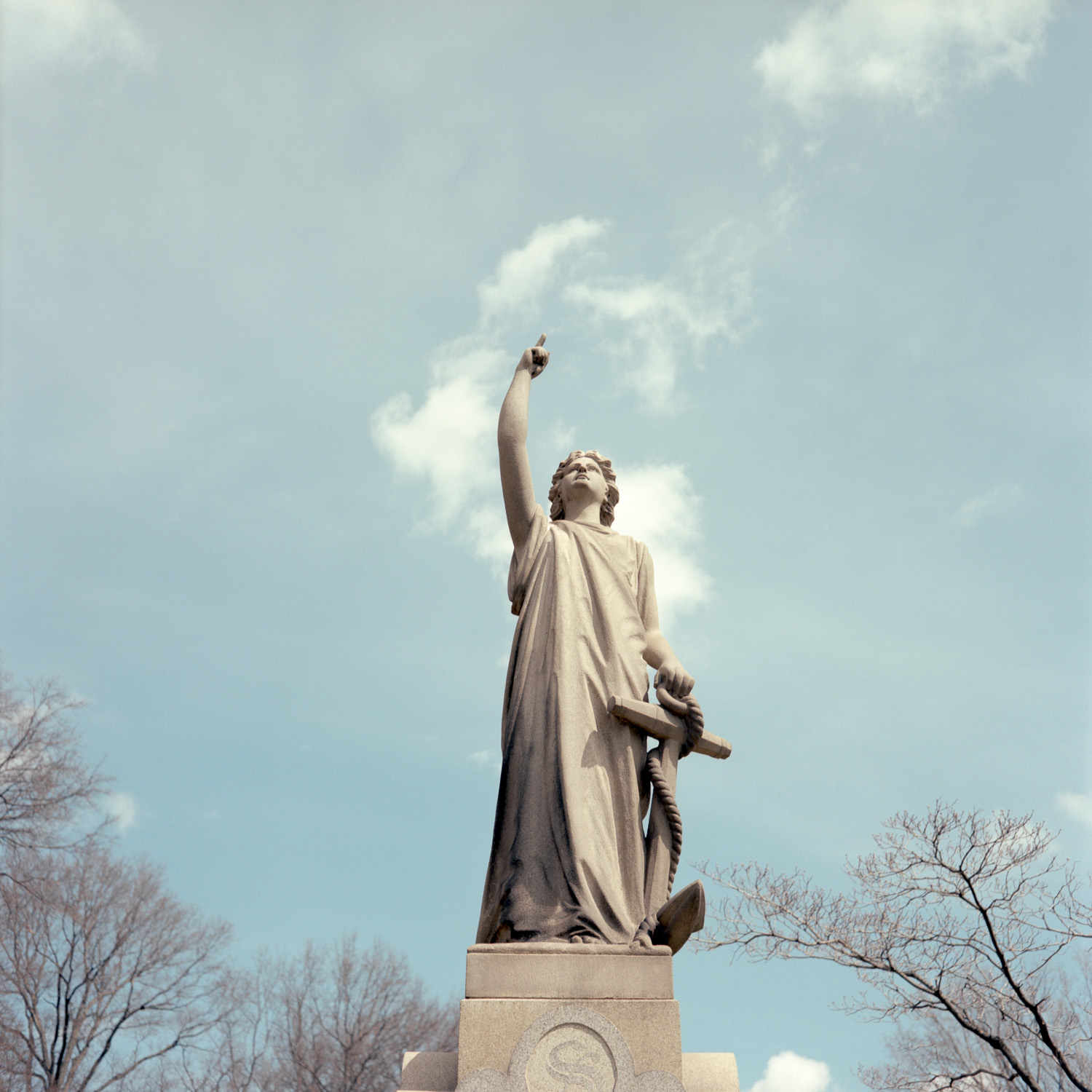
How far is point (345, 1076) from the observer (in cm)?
2336

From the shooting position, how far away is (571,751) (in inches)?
235

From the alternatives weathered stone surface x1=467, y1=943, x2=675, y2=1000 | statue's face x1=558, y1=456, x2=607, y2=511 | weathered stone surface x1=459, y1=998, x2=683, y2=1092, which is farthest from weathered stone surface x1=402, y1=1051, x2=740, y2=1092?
statue's face x1=558, y1=456, x2=607, y2=511

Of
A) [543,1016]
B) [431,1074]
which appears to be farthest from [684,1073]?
[431,1074]

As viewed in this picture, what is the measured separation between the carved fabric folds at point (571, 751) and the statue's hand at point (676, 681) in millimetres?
158

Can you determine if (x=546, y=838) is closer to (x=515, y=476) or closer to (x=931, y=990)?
(x=515, y=476)

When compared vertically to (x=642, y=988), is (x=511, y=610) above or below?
above

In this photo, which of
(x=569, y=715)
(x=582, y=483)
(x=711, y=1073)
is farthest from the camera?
(x=582, y=483)

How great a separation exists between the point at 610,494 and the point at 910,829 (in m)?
6.96

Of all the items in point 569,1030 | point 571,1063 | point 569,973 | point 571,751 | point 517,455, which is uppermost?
point 517,455

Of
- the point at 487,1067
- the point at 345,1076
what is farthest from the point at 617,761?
the point at 345,1076

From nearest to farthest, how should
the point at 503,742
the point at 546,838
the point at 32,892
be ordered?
1. the point at 546,838
2. the point at 503,742
3. the point at 32,892

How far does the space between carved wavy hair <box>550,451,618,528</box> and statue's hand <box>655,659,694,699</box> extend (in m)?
1.45

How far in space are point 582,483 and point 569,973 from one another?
3.27 metres

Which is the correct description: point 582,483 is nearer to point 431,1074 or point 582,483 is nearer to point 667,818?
point 667,818
